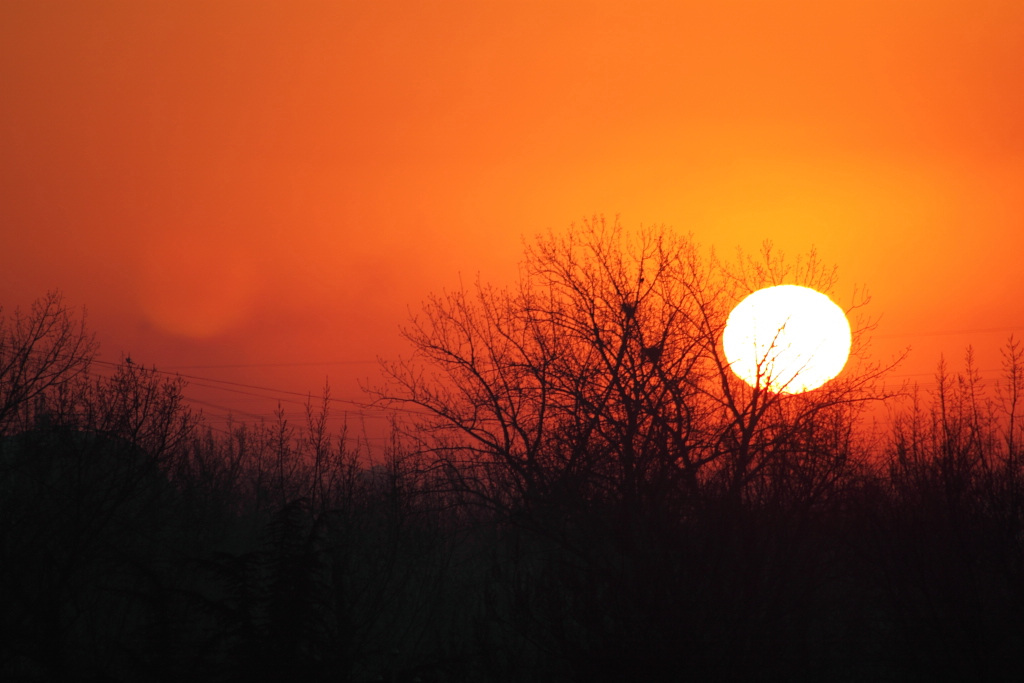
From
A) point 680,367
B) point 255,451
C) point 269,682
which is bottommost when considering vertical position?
point 269,682

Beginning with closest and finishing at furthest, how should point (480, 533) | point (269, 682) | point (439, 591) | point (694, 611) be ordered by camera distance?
point (269, 682), point (694, 611), point (480, 533), point (439, 591)

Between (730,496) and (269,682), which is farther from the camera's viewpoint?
(730,496)

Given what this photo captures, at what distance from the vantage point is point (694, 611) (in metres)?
10.1

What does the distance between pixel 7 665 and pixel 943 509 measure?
15.3 meters

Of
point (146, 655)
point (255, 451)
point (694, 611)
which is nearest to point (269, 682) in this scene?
point (146, 655)

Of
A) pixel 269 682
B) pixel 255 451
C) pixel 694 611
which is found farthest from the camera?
pixel 255 451

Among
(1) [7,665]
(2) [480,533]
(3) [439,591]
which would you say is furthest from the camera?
(3) [439,591]

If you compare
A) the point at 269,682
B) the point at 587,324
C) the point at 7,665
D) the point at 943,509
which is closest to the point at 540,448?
the point at 587,324

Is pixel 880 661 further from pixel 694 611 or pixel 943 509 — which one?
pixel 694 611

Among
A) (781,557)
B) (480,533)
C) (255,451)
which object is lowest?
(781,557)

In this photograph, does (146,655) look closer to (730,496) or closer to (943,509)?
(730,496)

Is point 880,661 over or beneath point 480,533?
beneath

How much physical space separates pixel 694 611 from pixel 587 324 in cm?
787

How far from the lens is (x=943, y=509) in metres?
12.3
